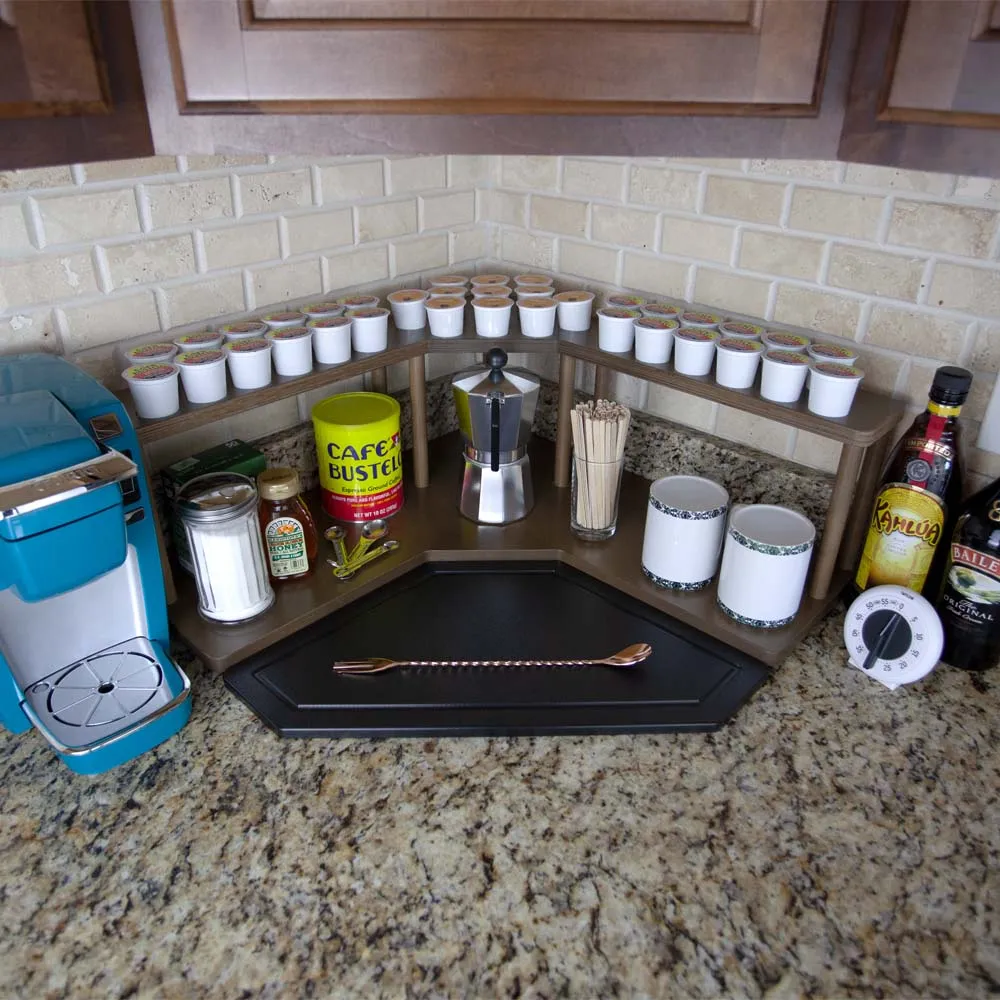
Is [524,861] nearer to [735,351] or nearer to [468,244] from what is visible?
[735,351]

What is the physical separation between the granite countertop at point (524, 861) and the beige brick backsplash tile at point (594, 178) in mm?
778

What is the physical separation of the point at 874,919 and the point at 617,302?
89 centimetres

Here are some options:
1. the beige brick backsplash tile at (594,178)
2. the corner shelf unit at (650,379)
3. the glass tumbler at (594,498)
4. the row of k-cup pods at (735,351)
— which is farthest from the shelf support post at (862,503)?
the beige brick backsplash tile at (594,178)

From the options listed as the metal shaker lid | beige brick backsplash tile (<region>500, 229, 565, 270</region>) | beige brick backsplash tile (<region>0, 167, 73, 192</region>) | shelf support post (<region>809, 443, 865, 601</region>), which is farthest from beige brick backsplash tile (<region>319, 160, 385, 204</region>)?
shelf support post (<region>809, 443, 865, 601</region>)

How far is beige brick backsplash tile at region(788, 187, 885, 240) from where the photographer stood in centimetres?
104

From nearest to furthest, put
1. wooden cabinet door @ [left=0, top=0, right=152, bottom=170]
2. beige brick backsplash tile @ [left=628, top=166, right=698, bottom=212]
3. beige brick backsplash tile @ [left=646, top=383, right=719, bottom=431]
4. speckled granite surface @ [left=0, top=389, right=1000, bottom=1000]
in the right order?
wooden cabinet door @ [left=0, top=0, right=152, bottom=170]
speckled granite surface @ [left=0, top=389, right=1000, bottom=1000]
beige brick backsplash tile @ [left=628, top=166, right=698, bottom=212]
beige brick backsplash tile @ [left=646, top=383, right=719, bottom=431]

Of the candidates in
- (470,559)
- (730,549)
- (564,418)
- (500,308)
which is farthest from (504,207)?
(730,549)

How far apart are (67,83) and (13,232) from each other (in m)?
0.41

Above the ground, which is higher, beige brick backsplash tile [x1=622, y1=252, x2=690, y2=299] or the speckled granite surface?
beige brick backsplash tile [x1=622, y1=252, x2=690, y2=299]

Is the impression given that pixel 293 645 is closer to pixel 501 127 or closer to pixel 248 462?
pixel 248 462

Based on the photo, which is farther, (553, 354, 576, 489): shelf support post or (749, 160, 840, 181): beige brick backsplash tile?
(553, 354, 576, 489): shelf support post

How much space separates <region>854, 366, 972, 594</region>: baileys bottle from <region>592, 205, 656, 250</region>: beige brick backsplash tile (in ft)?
1.56

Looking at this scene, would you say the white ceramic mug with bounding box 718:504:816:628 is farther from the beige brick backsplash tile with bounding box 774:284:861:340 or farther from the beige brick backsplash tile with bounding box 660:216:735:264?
the beige brick backsplash tile with bounding box 660:216:735:264

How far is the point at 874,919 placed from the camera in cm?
75
